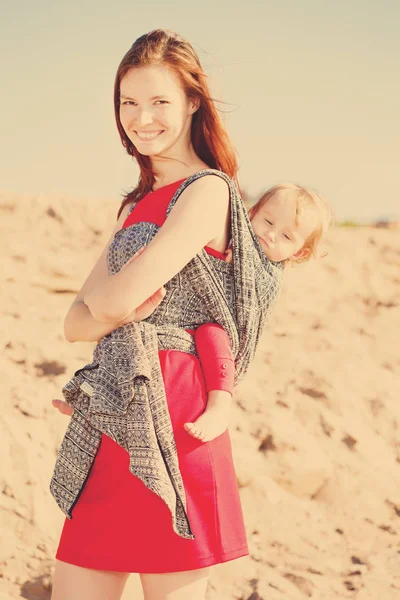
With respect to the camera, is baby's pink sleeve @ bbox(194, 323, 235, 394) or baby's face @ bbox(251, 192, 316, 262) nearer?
baby's pink sleeve @ bbox(194, 323, 235, 394)

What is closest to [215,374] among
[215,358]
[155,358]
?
[215,358]

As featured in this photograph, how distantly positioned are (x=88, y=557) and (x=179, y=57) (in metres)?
1.27

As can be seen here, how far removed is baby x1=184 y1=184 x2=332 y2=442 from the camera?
1931mm

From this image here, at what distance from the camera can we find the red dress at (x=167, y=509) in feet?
6.09

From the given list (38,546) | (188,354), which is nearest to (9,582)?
(38,546)

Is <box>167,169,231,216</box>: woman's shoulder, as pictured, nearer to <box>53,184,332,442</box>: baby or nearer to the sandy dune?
<box>53,184,332,442</box>: baby

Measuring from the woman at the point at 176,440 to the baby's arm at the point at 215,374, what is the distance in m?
0.03

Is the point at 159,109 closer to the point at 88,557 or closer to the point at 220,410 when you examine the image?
the point at 220,410

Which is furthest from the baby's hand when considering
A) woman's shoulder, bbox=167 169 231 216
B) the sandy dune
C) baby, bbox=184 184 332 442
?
the sandy dune

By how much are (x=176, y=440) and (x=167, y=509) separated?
6.3 inches

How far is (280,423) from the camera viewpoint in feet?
15.9

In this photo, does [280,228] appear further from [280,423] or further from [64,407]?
[280,423]

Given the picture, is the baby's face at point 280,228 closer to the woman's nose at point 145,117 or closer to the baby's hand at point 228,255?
the baby's hand at point 228,255

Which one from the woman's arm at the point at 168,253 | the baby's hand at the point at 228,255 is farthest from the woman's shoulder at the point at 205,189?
the baby's hand at the point at 228,255
